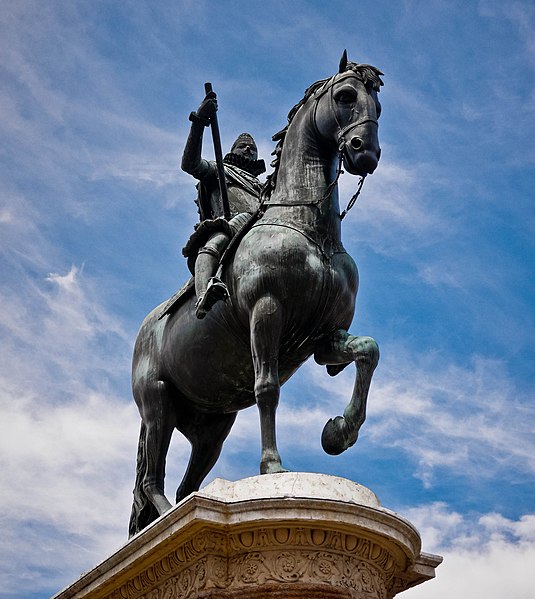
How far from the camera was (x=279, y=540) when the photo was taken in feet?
24.7

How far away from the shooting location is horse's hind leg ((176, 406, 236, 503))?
10477 millimetres

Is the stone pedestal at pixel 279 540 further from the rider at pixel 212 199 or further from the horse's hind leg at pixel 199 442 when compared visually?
the horse's hind leg at pixel 199 442

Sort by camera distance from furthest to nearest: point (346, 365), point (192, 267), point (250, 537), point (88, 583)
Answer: point (192, 267) → point (346, 365) → point (88, 583) → point (250, 537)

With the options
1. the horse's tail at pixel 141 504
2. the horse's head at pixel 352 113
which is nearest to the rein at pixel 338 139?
the horse's head at pixel 352 113

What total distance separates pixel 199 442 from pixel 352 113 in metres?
3.49

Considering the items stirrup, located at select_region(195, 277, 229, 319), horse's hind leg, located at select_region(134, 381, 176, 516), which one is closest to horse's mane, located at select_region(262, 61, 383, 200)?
stirrup, located at select_region(195, 277, 229, 319)

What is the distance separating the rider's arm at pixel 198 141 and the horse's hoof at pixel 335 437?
3043 millimetres

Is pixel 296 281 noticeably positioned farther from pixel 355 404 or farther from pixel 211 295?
pixel 355 404

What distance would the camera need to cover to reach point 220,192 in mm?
10703

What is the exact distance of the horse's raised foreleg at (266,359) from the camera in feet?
28.1

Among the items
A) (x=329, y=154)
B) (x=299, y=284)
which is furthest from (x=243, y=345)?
(x=329, y=154)

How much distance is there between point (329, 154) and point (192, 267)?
165 cm

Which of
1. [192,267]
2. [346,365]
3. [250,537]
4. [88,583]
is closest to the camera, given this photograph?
[250,537]

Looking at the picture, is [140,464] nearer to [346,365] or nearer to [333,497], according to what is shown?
[346,365]
